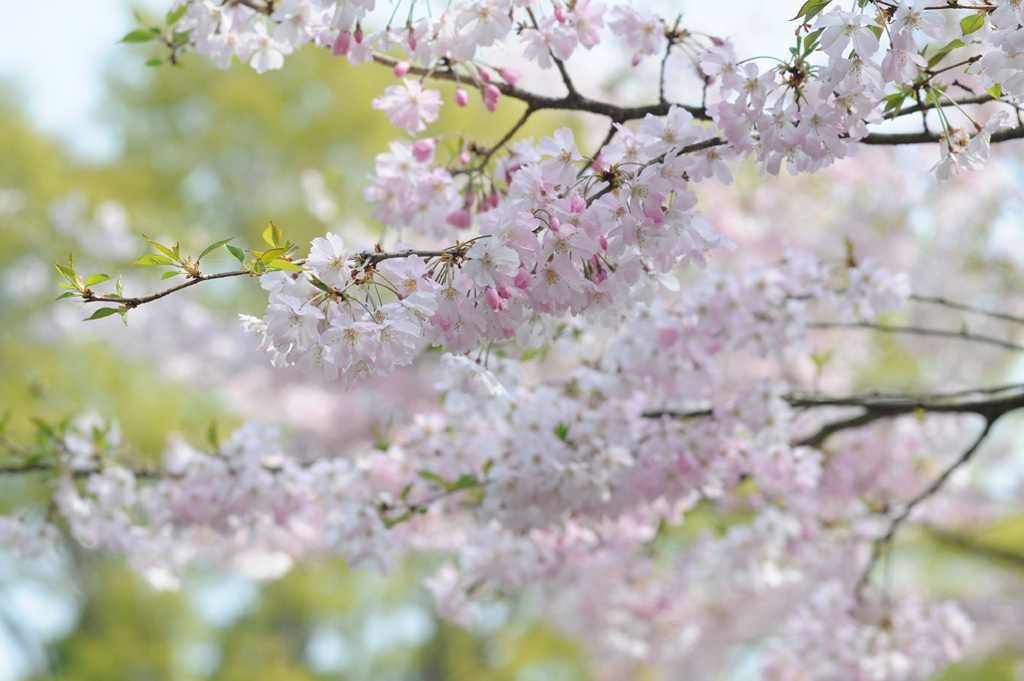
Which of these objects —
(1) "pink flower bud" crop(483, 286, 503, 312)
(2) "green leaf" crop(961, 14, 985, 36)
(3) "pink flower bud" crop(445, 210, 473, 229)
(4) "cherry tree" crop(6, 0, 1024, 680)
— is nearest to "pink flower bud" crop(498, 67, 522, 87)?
(4) "cherry tree" crop(6, 0, 1024, 680)

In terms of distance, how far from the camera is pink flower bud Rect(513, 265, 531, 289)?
1372mm

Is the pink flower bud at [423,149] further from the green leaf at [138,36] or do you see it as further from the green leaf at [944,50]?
the green leaf at [944,50]

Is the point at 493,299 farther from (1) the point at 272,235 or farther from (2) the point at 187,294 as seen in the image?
(2) the point at 187,294

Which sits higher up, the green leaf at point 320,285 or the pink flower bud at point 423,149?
the pink flower bud at point 423,149

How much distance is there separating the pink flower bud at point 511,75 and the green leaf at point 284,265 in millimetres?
1010

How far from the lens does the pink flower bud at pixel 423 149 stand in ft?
6.77

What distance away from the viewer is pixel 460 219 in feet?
6.88

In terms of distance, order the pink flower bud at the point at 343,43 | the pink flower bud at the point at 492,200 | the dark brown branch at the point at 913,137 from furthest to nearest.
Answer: the pink flower bud at the point at 492,200 → the pink flower bud at the point at 343,43 → the dark brown branch at the point at 913,137

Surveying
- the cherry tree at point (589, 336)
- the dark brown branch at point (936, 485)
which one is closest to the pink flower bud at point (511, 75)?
the cherry tree at point (589, 336)

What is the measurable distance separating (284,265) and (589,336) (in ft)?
5.10

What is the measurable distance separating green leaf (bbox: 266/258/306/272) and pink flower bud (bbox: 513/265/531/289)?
0.36 meters

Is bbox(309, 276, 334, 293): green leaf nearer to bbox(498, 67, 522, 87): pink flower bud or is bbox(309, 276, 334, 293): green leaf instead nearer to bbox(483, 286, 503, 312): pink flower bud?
bbox(483, 286, 503, 312): pink flower bud

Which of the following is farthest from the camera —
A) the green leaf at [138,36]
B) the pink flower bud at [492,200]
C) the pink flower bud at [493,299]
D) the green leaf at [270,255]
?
the green leaf at [138,36]

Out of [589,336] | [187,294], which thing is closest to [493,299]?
[589,336]
